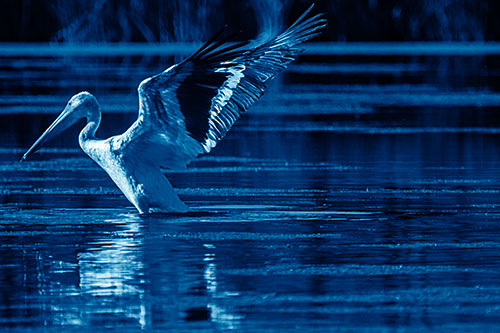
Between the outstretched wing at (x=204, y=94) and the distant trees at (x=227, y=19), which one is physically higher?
the distant trees at (x=227, y=19)

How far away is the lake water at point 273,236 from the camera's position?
27.2 feet

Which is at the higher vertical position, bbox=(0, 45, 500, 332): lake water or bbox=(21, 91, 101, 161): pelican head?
bbox=(21, 91, 101, 161): pelican head

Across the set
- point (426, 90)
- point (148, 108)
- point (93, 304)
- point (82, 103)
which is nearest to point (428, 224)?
point (148, 108)

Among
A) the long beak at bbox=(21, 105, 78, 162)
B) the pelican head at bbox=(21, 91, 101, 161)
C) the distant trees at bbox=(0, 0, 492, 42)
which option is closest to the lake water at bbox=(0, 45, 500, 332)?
the long beak at bbox=(21, 105, 78, 162)

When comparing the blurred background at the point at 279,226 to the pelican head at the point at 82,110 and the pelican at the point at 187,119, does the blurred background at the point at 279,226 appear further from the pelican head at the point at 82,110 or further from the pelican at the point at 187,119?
the pelican head at the point at 82,110

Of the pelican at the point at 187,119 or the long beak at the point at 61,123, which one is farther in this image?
the long beak at the point at 61,123

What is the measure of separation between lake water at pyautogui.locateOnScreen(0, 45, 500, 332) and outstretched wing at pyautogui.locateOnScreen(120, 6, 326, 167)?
23.2 inches

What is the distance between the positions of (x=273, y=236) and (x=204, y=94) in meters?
1.30

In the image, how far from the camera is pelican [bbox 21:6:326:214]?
11.6m

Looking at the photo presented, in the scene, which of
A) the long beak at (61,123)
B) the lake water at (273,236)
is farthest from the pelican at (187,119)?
the long beak at (61,123)

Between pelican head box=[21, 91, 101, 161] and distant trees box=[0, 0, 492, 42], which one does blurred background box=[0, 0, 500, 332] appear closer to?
pelican head box=[21, 91, 101, 161]

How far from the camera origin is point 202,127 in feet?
39.2

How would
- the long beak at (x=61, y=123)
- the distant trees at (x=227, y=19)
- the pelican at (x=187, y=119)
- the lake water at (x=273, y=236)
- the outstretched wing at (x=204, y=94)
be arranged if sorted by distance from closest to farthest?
1. the lake water at (x=273, y=236)
2. the outstretched wing at (x=204, y=94)
3. the pelican at (x=187, y=119)
4. the long beak at (x=61, y=123)
5. the distant trees at (x=227, y=19)

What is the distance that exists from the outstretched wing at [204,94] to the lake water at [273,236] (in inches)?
23.2
